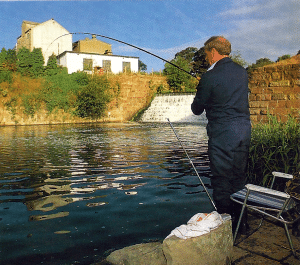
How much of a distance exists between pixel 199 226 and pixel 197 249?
0.19 meters

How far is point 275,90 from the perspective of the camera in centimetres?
760

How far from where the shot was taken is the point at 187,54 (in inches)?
2429

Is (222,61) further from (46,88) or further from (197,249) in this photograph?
(46,88)

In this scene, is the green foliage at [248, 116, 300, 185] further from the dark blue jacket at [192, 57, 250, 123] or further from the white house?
the white house

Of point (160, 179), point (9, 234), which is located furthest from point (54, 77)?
point (9, 234)

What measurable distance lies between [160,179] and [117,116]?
3377cm

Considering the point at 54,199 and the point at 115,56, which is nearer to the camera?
the point at 54,199

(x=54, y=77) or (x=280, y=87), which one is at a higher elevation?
(x=54, y=77)

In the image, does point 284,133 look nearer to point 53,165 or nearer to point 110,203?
point 110,203

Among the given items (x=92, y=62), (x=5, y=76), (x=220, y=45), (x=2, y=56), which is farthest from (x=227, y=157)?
(x=92, y=62)

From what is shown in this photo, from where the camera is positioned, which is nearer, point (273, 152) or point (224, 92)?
point (224, 92)

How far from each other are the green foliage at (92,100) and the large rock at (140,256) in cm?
3409

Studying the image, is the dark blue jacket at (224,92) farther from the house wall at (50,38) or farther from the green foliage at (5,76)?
the house wall at (50,38)

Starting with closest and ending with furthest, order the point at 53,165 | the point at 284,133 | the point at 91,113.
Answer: the point at 284,133, the point at 53,165, the point at 91,113
